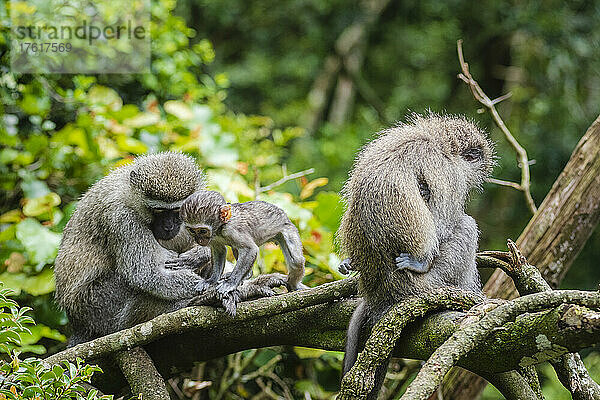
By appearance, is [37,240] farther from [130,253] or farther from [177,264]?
[177,264]

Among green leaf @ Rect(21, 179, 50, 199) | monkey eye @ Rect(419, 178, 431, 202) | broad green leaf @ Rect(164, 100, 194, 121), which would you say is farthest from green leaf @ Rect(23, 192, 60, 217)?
monkey eye @ Rect(419, 178, 431, 202)

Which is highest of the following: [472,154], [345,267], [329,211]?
[472,154]

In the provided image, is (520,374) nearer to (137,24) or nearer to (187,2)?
(137,24)

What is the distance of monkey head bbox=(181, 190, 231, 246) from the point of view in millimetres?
3584

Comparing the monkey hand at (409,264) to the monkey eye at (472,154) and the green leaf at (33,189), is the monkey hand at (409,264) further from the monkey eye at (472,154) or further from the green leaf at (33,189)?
the green leaf at (33,189)

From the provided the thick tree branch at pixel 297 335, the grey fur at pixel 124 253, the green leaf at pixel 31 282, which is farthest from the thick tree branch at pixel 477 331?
the green leaf at pixel 31 282

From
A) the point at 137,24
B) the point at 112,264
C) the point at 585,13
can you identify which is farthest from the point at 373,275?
the point at 585,13

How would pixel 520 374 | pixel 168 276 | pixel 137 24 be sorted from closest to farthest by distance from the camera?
pixel 520 374, pixel 168 276, pixel 137 24

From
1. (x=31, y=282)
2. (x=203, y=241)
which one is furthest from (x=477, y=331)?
(x=31, y=282)

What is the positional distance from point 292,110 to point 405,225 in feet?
24.8

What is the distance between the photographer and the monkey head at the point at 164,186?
3748mm

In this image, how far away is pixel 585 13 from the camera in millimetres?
7980

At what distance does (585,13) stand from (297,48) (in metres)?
4.37

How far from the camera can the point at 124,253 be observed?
3.86m
